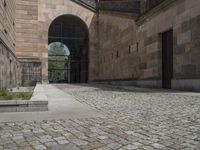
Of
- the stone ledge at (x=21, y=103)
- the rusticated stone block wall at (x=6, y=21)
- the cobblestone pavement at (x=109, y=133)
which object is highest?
the rusticated stone block wall at (x=6, y=21)

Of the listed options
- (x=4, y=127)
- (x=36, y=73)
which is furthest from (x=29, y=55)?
(x=4, y=127)

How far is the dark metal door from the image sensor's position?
15.8 metres

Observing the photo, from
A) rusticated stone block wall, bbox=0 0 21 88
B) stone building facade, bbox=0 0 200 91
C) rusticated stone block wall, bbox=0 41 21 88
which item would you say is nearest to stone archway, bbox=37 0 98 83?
stone building facade, bbox=0 0 200 91

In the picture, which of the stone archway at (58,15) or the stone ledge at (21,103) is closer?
the stone ledge at (21,103)

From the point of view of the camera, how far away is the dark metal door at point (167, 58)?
1581 centimetres

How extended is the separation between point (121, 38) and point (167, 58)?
26.3 feet

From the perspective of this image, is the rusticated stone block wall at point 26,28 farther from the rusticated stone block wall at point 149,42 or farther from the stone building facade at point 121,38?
the rusticated stone block wall at point 149,42

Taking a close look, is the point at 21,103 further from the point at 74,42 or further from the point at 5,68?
the point at 74,42

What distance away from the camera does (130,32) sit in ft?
71.1

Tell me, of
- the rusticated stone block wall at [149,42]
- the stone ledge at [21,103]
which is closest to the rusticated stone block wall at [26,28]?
the rusticated stone block wall at [149,42]

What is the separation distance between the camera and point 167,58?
A: 16234 millimetres

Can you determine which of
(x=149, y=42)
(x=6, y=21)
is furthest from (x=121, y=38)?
(x=6, y=21)

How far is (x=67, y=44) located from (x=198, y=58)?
30.4m

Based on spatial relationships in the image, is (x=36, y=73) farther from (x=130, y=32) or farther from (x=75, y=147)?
(x=75, y=147)
